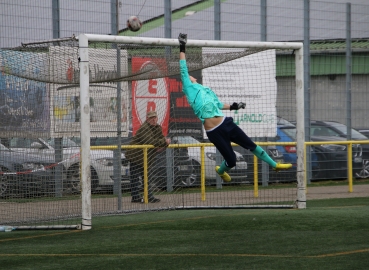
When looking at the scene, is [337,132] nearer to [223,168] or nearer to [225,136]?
[223,168]

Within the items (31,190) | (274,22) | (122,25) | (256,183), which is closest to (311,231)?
(31,190)

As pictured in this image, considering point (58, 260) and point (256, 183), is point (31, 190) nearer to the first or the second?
point (58, 260)

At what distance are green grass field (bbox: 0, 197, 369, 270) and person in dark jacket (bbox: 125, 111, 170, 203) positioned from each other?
5.12 ft

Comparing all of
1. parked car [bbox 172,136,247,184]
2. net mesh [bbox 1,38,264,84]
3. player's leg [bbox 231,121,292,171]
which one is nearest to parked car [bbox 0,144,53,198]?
net mesh [bbox 1,38,264,84]

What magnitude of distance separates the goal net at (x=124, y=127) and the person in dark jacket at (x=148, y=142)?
2cm

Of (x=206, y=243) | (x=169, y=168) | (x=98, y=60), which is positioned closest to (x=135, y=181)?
(x=169, y=168)

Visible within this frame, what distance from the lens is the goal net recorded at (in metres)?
12.1

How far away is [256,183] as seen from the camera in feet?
53.5

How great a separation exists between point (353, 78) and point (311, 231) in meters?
11.5

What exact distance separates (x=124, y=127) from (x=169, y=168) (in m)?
1.34

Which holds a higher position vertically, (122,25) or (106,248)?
(122,25)

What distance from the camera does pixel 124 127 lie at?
14.4 metres

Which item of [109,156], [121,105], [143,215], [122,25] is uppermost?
[122,25]

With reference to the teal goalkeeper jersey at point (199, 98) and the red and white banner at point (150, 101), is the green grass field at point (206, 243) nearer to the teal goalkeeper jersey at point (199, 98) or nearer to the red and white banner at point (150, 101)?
the teal goalkeeper jersey at point (199, 98)
